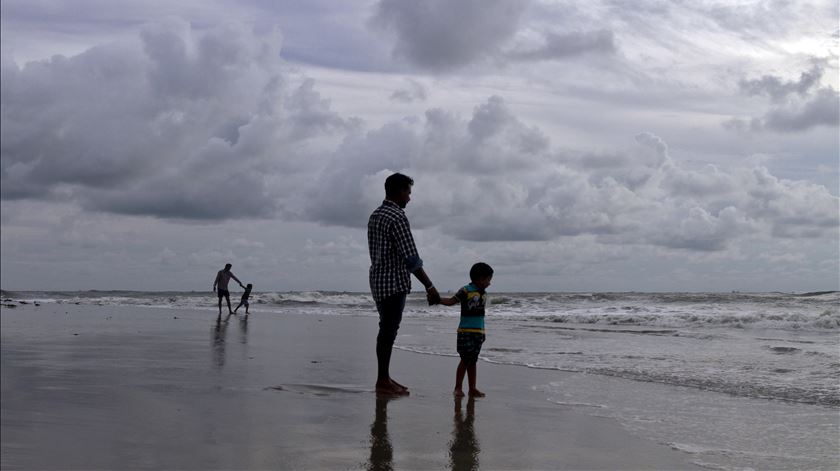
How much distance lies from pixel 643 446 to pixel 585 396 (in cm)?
212

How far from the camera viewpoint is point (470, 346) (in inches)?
262

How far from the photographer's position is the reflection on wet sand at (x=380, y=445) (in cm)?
390

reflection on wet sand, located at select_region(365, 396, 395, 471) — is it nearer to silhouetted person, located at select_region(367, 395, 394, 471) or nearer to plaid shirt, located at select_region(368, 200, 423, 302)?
silhouetted person, located at select_region(367, 395, 394, 471)

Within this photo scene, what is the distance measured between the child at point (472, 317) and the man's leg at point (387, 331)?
1.97 feet

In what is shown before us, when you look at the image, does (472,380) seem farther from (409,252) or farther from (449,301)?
(409,252)

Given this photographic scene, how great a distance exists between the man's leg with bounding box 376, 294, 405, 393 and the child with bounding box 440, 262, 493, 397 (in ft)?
1.97

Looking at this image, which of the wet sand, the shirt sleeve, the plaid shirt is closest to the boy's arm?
the plaid shirt

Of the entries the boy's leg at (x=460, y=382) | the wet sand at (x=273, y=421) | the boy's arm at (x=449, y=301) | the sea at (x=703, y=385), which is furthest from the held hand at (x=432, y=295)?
the sea at (x=703, y=385)

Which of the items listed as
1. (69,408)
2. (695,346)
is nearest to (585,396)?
(69,408)

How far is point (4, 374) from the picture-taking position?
232 inches

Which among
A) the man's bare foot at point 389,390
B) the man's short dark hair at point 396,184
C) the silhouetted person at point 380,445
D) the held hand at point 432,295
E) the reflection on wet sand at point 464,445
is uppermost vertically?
the man's short dark hair at point 396,184

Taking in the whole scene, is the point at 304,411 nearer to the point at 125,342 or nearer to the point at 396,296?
the point at 396,296

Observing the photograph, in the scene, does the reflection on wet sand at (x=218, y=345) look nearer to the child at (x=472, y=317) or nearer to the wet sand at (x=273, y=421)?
the wet sand at (x=273, y=421)

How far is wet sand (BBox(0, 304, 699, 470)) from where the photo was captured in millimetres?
3850
